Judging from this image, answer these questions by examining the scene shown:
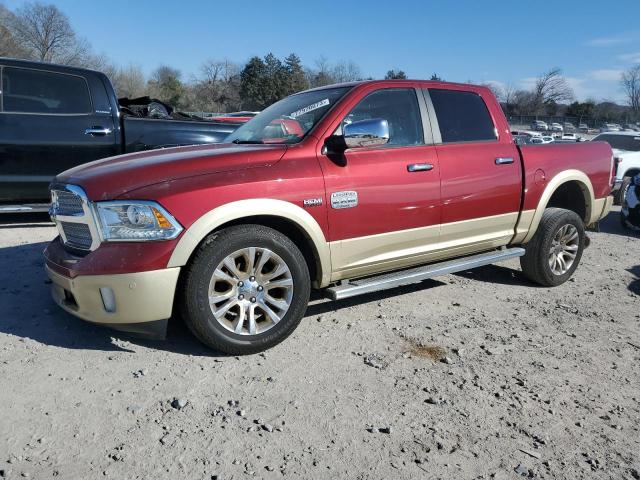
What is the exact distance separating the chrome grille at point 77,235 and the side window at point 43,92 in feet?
11.6

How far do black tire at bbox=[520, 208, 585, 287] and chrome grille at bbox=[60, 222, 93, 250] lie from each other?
3.96m

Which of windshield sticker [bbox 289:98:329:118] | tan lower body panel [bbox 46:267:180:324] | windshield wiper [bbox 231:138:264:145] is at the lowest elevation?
tan lower body panel [bbox 46:267:180:324]

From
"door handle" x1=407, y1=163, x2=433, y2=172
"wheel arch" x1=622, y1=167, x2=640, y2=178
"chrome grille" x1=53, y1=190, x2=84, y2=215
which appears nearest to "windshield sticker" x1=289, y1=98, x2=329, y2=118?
"door handle" x1=407, y1=163, x2=433, y2=172

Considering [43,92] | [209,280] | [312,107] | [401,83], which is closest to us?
[209,280]

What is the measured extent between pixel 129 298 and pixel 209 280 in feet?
1.58

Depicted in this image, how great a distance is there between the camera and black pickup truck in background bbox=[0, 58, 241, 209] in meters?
6.20

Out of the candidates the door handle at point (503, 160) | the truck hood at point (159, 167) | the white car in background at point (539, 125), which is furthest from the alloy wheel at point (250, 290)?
the white car in background at point (539, 125)

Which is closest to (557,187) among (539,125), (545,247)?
(545,247)

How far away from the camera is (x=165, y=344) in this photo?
365 cm

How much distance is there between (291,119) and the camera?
13.8ft

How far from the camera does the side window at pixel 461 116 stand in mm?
4477

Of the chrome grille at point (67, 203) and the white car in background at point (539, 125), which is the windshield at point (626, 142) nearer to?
the chrome grille at point (67, 203)

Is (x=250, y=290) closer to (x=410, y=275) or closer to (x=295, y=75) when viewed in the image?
(x=410, y=275)

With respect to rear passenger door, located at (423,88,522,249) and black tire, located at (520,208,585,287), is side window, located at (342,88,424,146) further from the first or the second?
black tire, located at (520,208,585,287)
